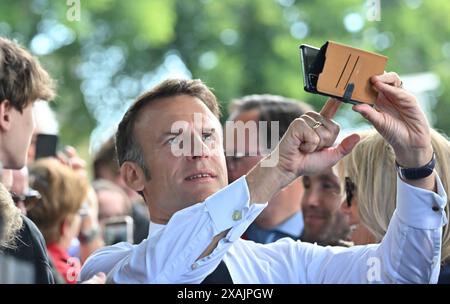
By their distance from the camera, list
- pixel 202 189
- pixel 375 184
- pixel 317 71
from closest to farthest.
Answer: pixel 317 71 → pixel 202 189 → pixel 375 184

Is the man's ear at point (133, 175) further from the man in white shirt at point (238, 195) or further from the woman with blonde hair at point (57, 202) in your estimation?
the woman with blonde hair at point (57, 202)

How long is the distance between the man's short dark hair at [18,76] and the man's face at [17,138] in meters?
0.02

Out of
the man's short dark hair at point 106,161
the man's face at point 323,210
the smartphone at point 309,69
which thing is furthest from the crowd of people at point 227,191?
the man's short dark hair at point 106,161

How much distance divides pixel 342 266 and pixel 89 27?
5.59 m

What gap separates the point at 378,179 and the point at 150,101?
1.94 feet

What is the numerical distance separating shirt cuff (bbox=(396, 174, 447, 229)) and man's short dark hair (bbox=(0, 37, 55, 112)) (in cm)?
96

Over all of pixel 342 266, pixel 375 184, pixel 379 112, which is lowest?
pixel 342 266

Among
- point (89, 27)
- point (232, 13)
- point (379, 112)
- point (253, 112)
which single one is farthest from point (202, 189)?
point (232, 13)

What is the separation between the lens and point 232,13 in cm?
858

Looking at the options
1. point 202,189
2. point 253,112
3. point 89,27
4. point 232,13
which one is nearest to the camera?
point 202,189

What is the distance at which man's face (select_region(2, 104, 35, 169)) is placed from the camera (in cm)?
237

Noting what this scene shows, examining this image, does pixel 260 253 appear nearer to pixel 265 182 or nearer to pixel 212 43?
pixel 265 182

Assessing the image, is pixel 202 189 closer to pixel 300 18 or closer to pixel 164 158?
pixel 164 158

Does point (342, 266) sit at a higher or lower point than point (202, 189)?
lower
